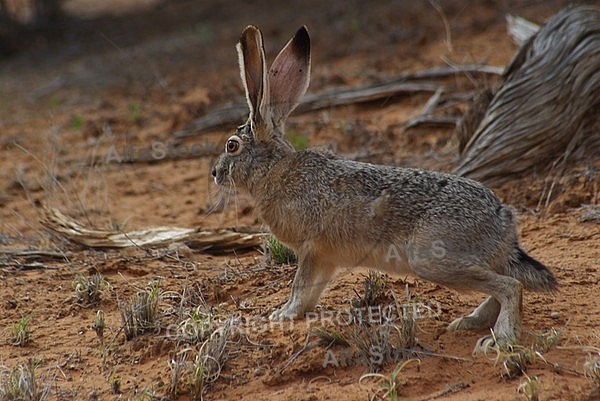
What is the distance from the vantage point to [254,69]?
5434 millimetres

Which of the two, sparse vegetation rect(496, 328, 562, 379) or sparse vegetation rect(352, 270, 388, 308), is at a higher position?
sparse vegetation rect(496, 328, 562, 379)

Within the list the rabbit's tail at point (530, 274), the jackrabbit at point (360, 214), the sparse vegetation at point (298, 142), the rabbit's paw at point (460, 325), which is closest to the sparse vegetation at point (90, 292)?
the jackrabbit at point (360, 214)

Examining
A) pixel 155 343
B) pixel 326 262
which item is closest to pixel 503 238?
pixel 326 262

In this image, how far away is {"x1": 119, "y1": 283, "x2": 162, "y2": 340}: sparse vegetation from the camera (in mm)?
5176

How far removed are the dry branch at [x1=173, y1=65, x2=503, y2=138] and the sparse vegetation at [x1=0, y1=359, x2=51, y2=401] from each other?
6.27 metres

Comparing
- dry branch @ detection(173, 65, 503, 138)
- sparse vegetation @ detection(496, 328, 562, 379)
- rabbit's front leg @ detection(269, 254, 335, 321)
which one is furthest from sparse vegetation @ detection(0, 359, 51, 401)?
dry branch @ detection(173, 65, 503, 138)

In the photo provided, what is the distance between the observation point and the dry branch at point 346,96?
10.8 meters

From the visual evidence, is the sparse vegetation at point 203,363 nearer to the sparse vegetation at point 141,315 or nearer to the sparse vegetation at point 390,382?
the sparse vegetation at point 141,315

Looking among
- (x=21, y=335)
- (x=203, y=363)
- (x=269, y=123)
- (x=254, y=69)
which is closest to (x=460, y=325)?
(x=203, y=363)

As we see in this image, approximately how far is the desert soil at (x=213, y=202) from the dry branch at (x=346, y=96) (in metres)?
0.13

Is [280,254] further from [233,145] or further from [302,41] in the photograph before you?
[302,41]

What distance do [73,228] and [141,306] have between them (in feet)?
7.25

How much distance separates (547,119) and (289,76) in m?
2.93

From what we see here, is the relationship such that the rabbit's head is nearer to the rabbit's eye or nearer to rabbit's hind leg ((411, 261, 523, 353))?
the rabbit's eye
